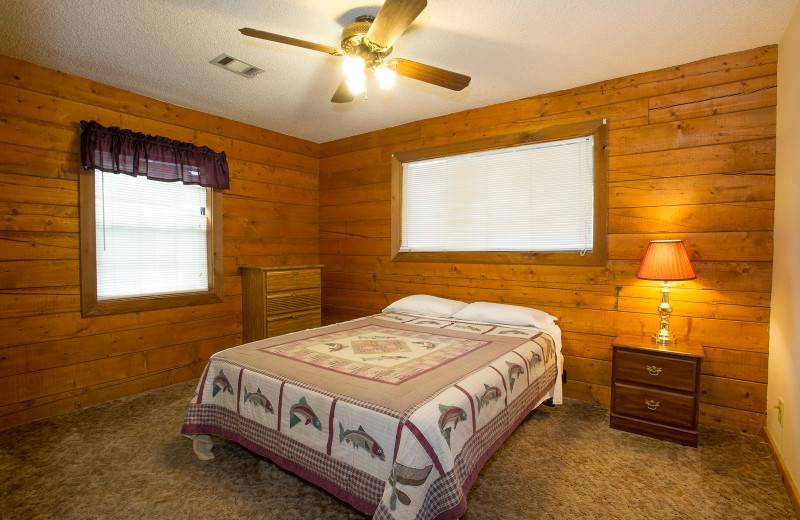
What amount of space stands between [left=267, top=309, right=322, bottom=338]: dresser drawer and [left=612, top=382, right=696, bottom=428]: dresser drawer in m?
2.63

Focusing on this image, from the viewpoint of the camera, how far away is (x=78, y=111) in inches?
109

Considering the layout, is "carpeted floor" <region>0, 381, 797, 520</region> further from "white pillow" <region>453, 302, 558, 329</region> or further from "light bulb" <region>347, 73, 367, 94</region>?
"light bulb" <region>347, 73, 367, 94</region>

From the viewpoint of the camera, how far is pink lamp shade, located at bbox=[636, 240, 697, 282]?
225cm

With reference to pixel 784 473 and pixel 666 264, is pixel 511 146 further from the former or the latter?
pixel 784 473

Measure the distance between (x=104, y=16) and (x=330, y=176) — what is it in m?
2.51

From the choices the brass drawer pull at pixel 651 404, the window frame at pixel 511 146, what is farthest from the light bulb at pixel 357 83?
the brass drawer pull at pixel 651 404

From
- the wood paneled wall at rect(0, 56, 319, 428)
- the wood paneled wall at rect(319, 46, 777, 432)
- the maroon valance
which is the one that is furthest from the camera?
the maroon valance

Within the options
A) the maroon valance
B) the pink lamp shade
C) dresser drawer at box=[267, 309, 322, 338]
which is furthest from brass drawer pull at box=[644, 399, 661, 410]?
the maroon valance

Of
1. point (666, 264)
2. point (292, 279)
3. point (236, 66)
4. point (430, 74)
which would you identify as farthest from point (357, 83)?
point (292, 279)

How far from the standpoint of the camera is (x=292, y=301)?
3691 millimetres

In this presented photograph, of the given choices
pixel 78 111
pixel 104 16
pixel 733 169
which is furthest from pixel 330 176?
pixel 733 169

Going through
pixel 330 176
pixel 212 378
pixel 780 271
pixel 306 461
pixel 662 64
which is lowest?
pixel 306 461

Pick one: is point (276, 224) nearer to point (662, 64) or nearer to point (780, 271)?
point (662, 64)

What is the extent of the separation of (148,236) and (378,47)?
2.47m
